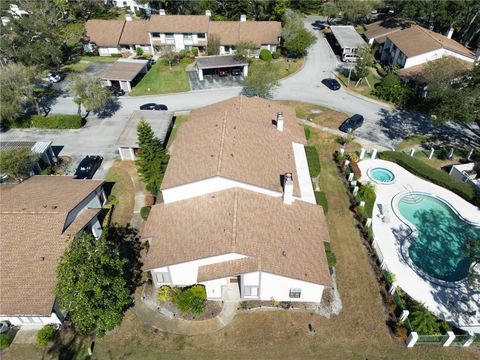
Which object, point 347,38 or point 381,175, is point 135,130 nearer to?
point 381,175

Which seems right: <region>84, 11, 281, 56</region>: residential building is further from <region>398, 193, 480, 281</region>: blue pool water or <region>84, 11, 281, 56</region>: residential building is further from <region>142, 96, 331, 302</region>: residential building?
<region>398, 193, 480, 281</region>: blue pool water

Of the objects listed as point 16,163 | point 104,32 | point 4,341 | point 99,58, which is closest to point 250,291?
point 4,341

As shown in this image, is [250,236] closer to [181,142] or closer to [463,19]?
[181,142]

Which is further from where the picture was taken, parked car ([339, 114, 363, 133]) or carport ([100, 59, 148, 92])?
carport ([100, 59, 148, 92])

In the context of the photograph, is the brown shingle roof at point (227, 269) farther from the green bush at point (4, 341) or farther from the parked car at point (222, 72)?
the parked car at point (222, 72)

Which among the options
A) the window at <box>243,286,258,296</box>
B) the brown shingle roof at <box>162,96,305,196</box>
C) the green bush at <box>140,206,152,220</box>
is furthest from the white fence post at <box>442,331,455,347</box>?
the green bush at <box>140,206,152,220</box>

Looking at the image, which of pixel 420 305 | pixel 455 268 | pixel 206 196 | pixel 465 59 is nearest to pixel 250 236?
pixel 206 196
